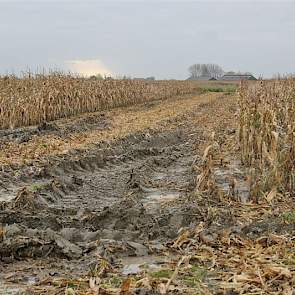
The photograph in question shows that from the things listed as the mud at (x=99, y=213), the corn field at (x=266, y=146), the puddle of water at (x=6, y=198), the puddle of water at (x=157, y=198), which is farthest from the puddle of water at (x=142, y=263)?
the puddle of water at (x=6, y=198)

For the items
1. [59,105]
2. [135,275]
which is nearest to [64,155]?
[135,275]

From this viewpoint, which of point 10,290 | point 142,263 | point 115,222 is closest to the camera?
point 10,290

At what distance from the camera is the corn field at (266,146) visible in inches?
297

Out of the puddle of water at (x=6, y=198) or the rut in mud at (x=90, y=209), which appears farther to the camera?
the puddle of water at (x=6, y=198)

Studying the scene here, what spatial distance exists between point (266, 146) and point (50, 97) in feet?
44.3

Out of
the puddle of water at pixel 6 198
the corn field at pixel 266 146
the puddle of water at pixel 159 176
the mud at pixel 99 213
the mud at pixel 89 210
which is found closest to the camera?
the mud at pixel 99 213

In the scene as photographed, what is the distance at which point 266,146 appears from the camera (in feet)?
29.2

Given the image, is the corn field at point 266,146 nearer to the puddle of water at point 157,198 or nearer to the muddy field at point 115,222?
the muddy field at point 115,222

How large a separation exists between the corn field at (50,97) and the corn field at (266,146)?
8.17 metres

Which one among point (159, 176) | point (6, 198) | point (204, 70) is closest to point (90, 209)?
point (6, 198)

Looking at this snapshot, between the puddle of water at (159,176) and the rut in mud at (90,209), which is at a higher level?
the rut in mud at (90,209)

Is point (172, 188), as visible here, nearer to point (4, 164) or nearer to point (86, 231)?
point (86, 231)

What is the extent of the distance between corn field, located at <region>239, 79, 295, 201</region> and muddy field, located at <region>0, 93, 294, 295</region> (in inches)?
12.6

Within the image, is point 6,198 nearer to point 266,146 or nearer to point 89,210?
point 89,210
